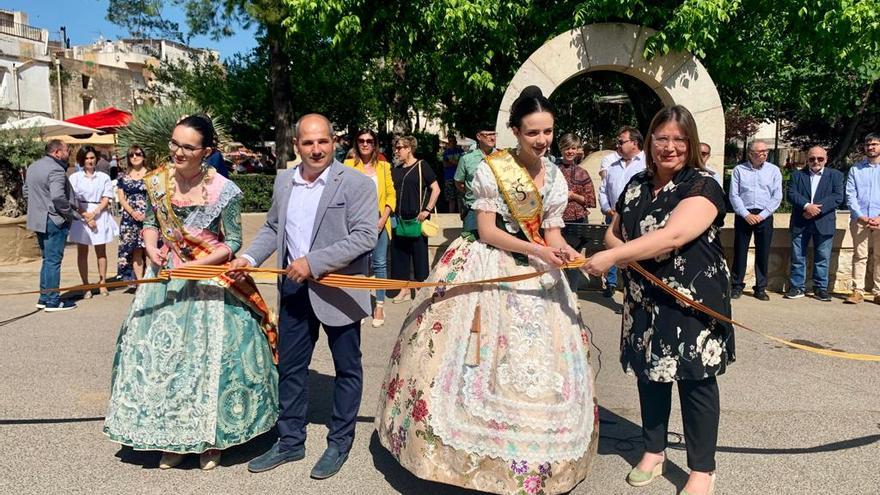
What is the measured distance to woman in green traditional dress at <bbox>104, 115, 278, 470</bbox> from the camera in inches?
140

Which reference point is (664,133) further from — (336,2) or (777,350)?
(336,2)

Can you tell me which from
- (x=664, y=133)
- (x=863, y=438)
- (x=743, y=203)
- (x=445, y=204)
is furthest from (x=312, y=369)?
(x=445, y=204)

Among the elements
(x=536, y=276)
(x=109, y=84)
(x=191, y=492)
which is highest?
(x=109, y=84)

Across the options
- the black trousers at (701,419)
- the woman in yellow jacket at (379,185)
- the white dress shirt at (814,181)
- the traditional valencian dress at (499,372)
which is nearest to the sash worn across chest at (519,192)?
the traditional valencian dress at (499,372)

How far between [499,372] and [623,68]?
673cm

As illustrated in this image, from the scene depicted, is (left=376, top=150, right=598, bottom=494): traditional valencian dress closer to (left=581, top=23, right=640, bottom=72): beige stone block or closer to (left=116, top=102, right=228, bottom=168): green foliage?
(left=581, top=23, right=640, bottom=72): beige stone block

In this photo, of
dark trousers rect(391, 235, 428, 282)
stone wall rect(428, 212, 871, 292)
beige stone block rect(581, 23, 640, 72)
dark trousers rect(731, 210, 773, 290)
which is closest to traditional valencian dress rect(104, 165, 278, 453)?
dark trousers rect(391, 235, 428, 282)

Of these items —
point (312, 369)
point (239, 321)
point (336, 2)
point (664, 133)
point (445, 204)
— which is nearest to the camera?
point (664, 133)

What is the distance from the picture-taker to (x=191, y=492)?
352cm

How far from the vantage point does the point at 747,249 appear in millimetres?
8430

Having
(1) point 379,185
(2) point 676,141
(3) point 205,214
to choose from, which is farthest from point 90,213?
(2) point 676,141

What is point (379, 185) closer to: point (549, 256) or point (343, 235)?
point (343, 235)

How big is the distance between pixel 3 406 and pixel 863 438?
5.49 m

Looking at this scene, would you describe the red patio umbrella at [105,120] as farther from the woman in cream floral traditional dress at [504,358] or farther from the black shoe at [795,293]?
the woman in cream floral traditional dress at [504,358]
